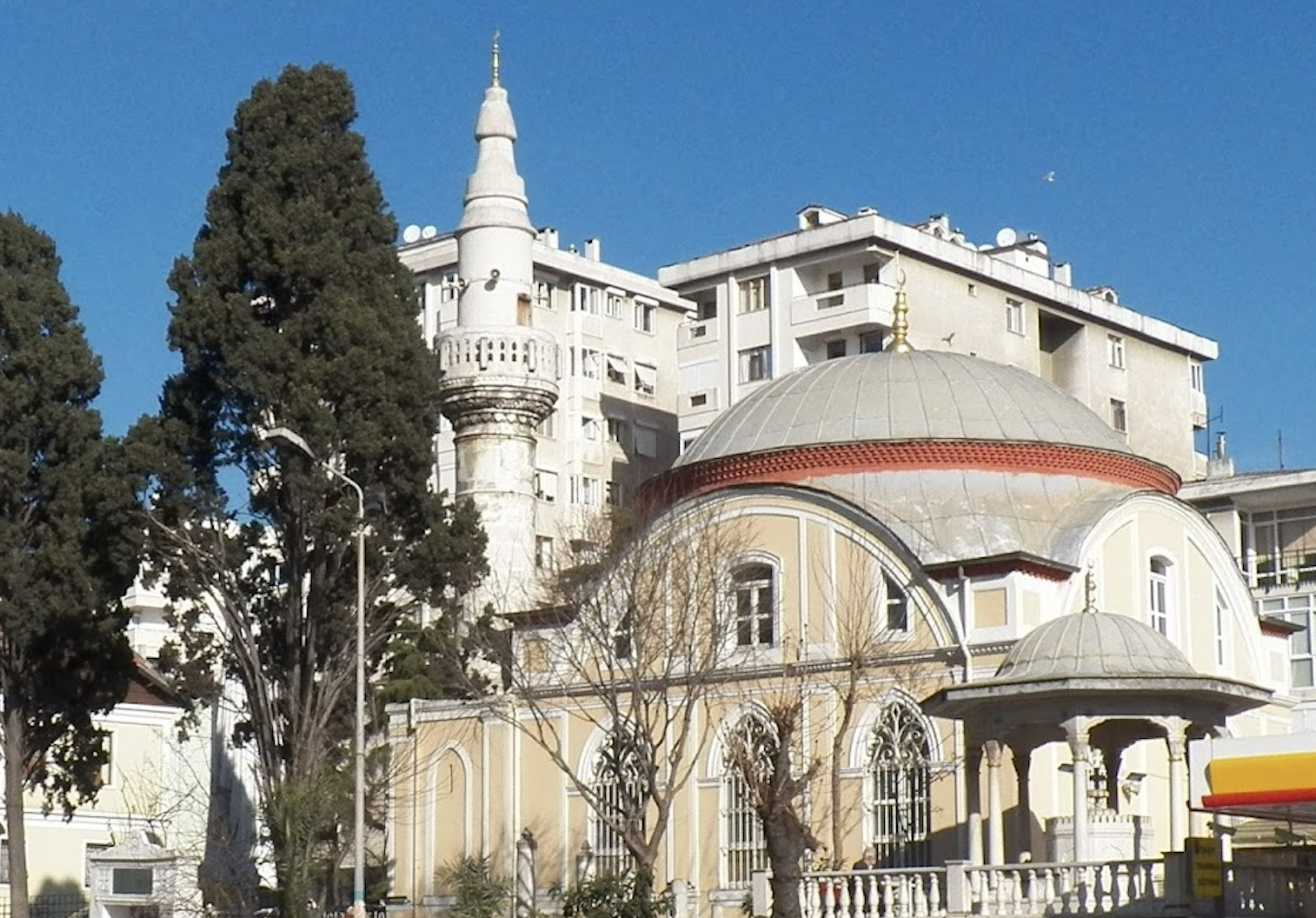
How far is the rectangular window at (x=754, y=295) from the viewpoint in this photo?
78125 millimetres

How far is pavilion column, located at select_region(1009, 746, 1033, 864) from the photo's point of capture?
35312 millimetres

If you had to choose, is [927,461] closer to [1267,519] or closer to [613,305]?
[1267,519]

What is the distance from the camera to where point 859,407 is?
1731 inches

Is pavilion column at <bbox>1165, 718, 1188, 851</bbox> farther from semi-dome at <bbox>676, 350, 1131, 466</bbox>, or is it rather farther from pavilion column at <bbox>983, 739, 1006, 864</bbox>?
semi-dome at <bbox>676, 350, 1131, 466</bbox>

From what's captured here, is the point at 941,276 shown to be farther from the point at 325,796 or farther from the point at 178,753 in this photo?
the point at 325,796

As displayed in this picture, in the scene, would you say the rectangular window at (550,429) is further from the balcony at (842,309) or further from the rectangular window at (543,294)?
the balcony at (842,309)

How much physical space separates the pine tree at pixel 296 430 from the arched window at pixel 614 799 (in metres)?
4.13

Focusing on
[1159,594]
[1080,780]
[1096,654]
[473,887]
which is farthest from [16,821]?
[1159,594]

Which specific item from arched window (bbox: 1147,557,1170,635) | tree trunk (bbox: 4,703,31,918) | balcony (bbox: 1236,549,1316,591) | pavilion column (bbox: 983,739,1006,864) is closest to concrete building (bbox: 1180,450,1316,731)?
balcony (bbox: 1236,549,1316,591)

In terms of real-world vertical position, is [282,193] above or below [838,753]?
above

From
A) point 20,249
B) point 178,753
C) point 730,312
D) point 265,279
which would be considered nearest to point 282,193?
point 265,279

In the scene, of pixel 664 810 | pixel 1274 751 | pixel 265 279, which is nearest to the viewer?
pixel 1274 751

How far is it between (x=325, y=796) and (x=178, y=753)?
18.4m

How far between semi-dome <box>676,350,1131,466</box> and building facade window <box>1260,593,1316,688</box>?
45.7 ft
